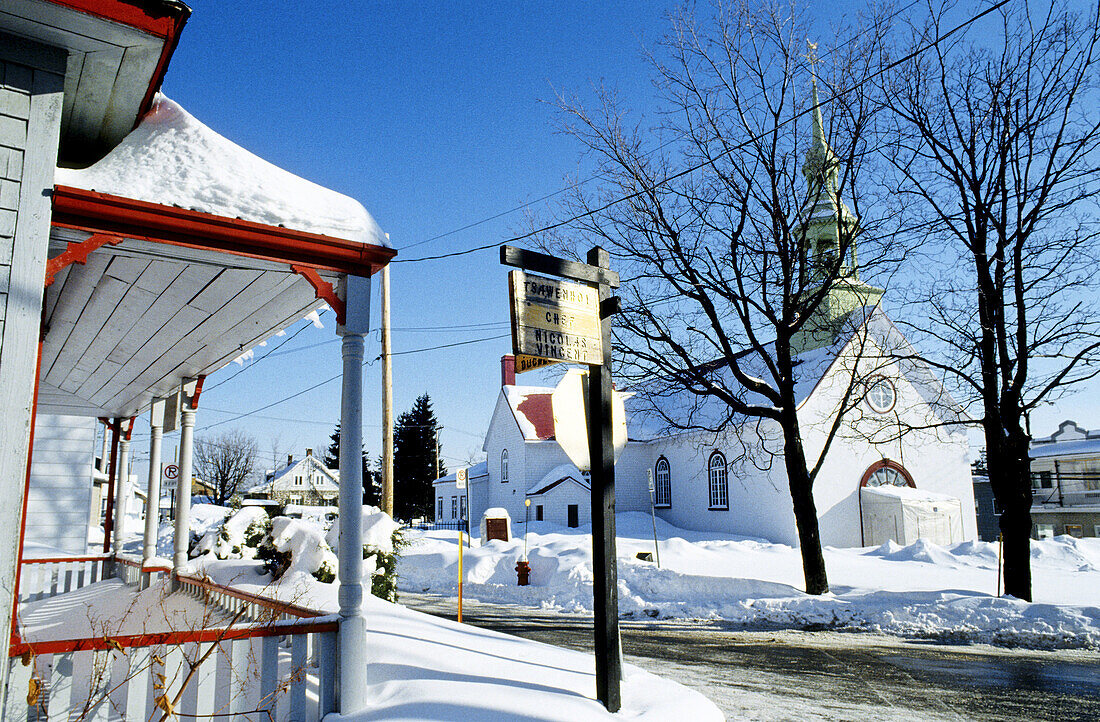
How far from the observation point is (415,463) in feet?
187

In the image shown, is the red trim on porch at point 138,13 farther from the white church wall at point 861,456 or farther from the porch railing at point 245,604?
the white church wall at point 861,456

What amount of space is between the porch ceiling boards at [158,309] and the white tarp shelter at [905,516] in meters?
23.4

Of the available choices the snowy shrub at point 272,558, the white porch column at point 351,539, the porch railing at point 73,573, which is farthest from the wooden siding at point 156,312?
the snowy shrub at point 272,558

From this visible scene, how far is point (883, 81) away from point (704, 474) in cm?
1827

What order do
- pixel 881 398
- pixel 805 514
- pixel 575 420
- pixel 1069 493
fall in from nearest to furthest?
pixel 575 420 → pixel 805 514 → pixel 881 398 → pixel 1069 493

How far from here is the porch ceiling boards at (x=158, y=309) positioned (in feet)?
17.5

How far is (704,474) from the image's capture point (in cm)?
3017

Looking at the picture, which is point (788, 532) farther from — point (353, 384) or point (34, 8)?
point (34, 8)

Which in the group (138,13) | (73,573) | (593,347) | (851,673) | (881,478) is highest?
(138,13)

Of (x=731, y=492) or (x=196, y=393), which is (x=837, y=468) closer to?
(x=731, y=492)

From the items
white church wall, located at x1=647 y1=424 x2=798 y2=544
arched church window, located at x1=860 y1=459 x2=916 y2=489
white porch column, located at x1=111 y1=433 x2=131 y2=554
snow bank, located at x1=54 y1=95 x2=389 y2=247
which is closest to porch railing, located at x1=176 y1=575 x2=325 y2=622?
snow bank, located at x1=54 y1=95 x2=389 y2=247

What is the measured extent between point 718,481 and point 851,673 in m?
20.7

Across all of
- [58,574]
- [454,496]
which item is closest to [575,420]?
[58,574]

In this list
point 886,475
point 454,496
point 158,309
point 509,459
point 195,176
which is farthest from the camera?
point 454,496
